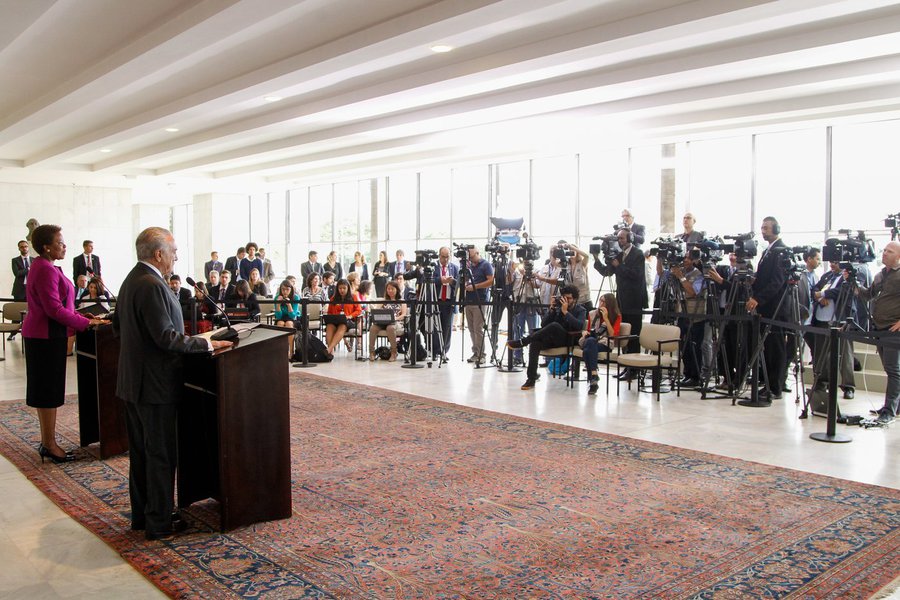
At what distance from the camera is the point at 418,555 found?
11.7ft

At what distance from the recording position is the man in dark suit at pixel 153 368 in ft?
11.9

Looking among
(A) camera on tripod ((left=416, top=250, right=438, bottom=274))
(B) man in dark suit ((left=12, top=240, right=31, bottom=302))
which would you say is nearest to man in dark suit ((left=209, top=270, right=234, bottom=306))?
(B) man in dark suit ((left=12, top=240, right=31, bottom=302))

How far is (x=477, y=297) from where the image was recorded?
10094 mm

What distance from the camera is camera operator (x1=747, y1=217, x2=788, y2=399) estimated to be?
25.0 feet

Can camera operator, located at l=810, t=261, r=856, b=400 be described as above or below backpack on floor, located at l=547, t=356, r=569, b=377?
above

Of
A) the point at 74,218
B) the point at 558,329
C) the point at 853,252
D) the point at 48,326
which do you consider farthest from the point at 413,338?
the point at 74,218

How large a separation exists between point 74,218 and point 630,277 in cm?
1595

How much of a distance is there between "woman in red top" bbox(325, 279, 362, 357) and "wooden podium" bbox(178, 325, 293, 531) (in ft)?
21.5

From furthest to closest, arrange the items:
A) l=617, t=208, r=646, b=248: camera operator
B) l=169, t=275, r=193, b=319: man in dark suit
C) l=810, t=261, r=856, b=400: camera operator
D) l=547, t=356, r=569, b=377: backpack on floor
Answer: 1. l=169, t=275, r=193, b=319: man in dark suit
2. l=547, t=356, r=569, b=377: backpack on floor
3. l=617, t=208, r=646, b=248: camera operator
4. l=810, t=261, r=856, b=400: camera operator

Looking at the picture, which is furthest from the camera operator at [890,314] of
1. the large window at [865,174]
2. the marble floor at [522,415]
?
the large window at [865,174]

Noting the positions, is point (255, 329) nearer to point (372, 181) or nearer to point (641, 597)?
point (641, 597)

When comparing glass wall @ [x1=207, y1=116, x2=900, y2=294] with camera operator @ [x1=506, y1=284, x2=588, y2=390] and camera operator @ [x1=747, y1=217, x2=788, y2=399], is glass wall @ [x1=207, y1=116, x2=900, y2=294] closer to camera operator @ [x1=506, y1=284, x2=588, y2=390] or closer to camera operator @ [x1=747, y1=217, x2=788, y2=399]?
camera operator @ [x1=747, y1=217, x2=788, y2=399]

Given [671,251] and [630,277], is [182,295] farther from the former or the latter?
[671,251]

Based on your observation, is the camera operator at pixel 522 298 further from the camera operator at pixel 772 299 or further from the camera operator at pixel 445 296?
the camera operator at pixel 772 299
